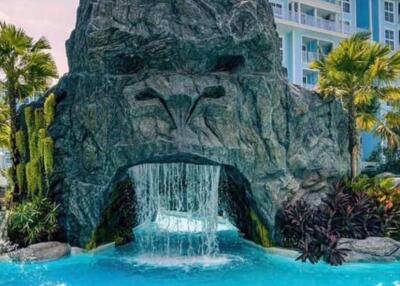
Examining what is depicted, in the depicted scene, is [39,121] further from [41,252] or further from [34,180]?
[41,252]

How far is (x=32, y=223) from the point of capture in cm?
1270

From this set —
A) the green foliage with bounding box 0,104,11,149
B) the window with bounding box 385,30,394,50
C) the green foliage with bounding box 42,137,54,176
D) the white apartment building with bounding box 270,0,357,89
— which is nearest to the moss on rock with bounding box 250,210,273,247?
the green foliage with bounding box 42,137,54,176

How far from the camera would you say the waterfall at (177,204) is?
13.0 meters

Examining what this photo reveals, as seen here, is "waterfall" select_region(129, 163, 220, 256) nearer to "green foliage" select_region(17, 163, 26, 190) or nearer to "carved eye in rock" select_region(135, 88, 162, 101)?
"carved eye in rock" select_region(135, 88, 162, 101)

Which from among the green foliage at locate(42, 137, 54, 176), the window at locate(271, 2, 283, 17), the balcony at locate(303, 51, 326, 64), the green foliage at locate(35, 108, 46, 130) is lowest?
the green foliage at locate(42, 137, 54, 176)

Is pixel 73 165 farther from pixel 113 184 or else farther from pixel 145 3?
pixel 145 3

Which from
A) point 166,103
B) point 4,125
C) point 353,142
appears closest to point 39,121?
point 166,103

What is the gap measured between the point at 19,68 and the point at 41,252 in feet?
21.9

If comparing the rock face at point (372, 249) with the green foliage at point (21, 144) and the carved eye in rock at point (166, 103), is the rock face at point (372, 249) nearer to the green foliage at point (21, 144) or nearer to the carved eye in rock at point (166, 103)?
the carved eye in rock at point (166, 103)

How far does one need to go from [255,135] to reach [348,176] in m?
4.49

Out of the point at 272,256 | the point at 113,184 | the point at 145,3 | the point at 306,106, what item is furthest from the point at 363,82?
the point at 113,184

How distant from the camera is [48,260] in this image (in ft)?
39.2

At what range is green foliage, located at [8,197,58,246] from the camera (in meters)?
12.6

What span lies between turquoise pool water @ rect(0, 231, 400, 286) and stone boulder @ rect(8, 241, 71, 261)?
27cm
